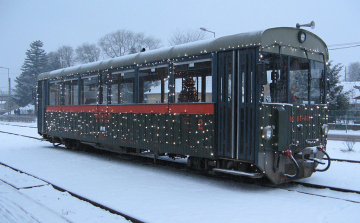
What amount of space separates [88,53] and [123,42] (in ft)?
40.2

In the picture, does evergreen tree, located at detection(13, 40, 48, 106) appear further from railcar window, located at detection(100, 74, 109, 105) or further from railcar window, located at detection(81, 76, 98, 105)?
railcar window, located at detection(100, 74, 109, 105)

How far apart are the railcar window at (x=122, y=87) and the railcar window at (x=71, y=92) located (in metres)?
2.62

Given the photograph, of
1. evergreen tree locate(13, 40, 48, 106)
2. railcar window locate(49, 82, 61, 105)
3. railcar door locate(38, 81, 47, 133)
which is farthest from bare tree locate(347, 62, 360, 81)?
railcar window locate(49, 82, 61, 105)

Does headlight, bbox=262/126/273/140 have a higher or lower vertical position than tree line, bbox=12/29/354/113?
lower

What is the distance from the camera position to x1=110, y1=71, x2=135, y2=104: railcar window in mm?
10484

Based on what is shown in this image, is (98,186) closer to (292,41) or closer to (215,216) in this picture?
(215,216)

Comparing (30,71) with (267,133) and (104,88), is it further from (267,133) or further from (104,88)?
(267,133)

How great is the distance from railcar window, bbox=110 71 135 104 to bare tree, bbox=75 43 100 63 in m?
54.4

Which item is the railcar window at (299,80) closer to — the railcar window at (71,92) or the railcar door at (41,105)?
the railcar window at (71,92)

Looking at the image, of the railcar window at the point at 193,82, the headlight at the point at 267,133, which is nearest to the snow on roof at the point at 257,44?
the railcar window at the point at 193,82

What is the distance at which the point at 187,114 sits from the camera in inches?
331

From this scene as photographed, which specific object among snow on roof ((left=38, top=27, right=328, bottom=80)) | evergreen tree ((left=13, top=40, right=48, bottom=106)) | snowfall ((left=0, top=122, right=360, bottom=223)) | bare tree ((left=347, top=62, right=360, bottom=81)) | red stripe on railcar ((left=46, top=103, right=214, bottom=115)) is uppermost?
bare tree ((left=347, top=62, right=360, bottom=81))

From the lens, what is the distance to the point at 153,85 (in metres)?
9.64

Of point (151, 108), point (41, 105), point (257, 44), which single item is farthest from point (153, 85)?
point (41, 105)
